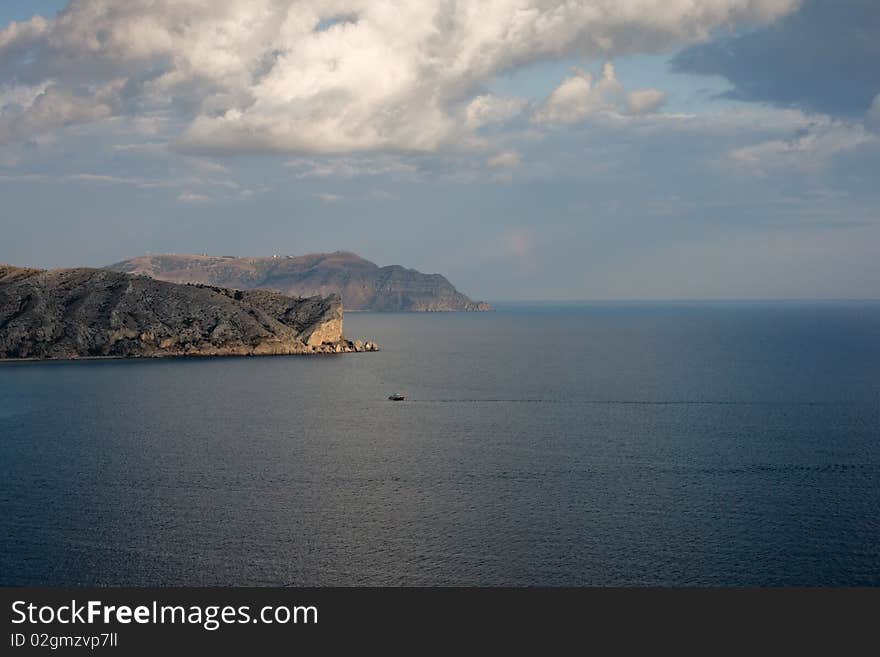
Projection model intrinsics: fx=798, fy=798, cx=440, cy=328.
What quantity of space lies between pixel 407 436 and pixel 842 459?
5490cm

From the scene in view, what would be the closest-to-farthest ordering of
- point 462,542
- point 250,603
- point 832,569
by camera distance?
point 250,603
point 832,569
point 462,542

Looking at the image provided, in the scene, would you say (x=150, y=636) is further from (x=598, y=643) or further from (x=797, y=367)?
(x=797, y=367)

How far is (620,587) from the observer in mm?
57406

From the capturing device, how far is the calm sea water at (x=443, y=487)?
200 feet

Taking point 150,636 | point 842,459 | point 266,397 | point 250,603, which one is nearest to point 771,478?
point 842,459

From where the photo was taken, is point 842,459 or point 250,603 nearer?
point 250,603

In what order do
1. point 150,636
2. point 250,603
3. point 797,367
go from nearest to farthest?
point 150,636
point 250,603
point 797,367

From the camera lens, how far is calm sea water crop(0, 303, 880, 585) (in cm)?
6109

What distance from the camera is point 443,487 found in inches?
3282

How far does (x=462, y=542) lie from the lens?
66.1 metres

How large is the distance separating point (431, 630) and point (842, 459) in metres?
63.5

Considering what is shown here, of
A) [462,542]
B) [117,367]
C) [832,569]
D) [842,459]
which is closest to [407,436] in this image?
[462,542]

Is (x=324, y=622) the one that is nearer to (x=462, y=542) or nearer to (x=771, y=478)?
(x=462, y=542)

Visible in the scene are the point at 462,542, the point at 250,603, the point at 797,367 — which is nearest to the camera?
the point at 250,603
